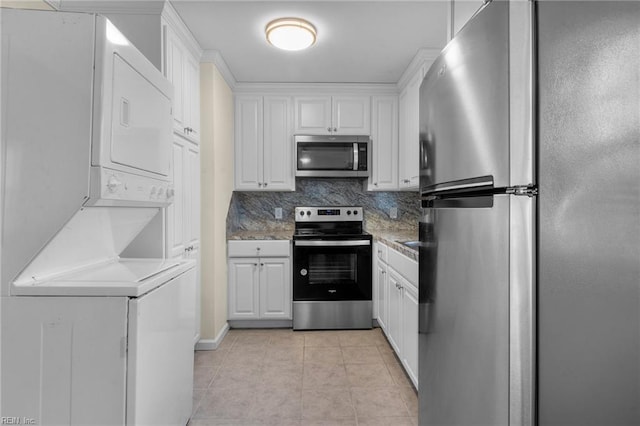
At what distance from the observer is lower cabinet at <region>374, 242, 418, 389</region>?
2197 mm

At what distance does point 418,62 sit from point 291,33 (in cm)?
112

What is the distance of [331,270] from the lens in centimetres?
341

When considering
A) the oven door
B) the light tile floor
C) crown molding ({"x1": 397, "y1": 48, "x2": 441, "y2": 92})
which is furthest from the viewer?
the oven door

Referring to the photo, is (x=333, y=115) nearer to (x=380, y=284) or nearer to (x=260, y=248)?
(x=260, y=248)

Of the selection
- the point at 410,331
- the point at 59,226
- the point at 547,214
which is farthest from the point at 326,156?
the point at 547,214

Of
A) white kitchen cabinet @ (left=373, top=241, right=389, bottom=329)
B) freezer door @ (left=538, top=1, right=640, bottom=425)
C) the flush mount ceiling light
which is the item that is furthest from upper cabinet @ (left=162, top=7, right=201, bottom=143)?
freezer door @ (left=538, top=1, right=640, bottom=425)

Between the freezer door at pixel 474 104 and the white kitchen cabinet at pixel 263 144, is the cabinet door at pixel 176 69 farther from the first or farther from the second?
the freezer door at pixel 474 104

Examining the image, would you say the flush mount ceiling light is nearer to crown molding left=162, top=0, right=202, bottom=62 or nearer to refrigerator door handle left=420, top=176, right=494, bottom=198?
crown molding left=162, top=0, right=202, bottom=62

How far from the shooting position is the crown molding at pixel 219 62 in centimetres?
287

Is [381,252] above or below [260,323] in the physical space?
above

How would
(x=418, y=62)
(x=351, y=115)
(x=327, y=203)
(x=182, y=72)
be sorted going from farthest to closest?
(x=327, y=203), (x=351, y=115), (x=418, y=62), (x=182, y=72)

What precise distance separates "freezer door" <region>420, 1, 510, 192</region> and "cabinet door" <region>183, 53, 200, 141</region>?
1.95 meters

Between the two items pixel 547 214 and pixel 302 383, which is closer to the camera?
pixel 547 214

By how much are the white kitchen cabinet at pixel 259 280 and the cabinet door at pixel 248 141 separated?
0.69m
